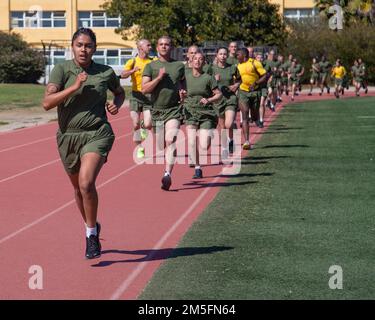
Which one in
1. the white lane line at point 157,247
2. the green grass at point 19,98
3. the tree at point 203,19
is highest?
the tree at point 203,19

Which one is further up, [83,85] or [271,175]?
[83,85]

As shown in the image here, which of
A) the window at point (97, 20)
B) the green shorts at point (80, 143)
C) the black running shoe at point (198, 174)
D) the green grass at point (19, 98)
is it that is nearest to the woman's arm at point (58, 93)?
the green shorts at point (80, 143)

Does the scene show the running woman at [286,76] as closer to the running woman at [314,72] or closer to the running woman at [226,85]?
the running woman at [314,72]

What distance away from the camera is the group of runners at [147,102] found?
8.21 meters

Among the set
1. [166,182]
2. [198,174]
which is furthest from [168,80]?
[198,174]

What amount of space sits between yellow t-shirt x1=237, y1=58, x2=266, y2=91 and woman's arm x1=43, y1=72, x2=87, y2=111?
1112 centimetres

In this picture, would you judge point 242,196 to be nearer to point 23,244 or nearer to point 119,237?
point 119,237

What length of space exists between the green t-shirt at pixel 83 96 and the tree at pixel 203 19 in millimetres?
48929

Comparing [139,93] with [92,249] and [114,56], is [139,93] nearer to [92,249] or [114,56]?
[92,249]

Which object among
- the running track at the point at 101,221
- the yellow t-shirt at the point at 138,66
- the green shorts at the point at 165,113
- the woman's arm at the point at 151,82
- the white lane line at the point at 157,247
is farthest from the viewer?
the yellow t-shirt at the point at 138,66

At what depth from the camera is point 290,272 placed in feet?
25.3
